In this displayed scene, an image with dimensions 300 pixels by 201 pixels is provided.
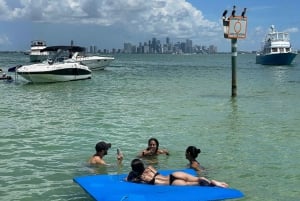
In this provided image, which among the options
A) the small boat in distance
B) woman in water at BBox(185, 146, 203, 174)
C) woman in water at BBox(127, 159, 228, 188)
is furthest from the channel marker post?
the small boat in distance

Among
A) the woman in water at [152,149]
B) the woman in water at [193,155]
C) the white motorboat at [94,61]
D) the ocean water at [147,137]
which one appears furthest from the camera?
the white motorboat at [94,61]

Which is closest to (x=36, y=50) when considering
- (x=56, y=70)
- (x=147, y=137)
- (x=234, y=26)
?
(x=56, y=70)

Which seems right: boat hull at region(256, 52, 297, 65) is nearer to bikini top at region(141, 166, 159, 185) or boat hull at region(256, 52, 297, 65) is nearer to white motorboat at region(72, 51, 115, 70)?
white motorboat at region(72, 51, 115, 70)

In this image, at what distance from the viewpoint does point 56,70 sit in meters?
37.2

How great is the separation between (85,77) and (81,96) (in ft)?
40.9

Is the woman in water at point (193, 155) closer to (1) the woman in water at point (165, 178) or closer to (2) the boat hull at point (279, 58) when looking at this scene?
(1) the woman in water at point (165, 178)

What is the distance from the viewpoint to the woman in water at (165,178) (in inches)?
344

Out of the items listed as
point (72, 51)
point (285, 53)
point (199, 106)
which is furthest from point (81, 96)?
point (285, 53)

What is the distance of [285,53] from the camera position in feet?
262

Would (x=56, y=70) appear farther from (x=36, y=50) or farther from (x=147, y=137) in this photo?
(x=36, y=50)

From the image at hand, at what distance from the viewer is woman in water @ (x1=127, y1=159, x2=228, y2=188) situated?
8.73m

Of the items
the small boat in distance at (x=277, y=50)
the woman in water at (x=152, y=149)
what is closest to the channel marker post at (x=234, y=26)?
the woman in water at (x=152, y=149)

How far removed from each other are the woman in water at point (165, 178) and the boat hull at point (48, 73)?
28564 millimetres

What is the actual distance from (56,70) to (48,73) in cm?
77
